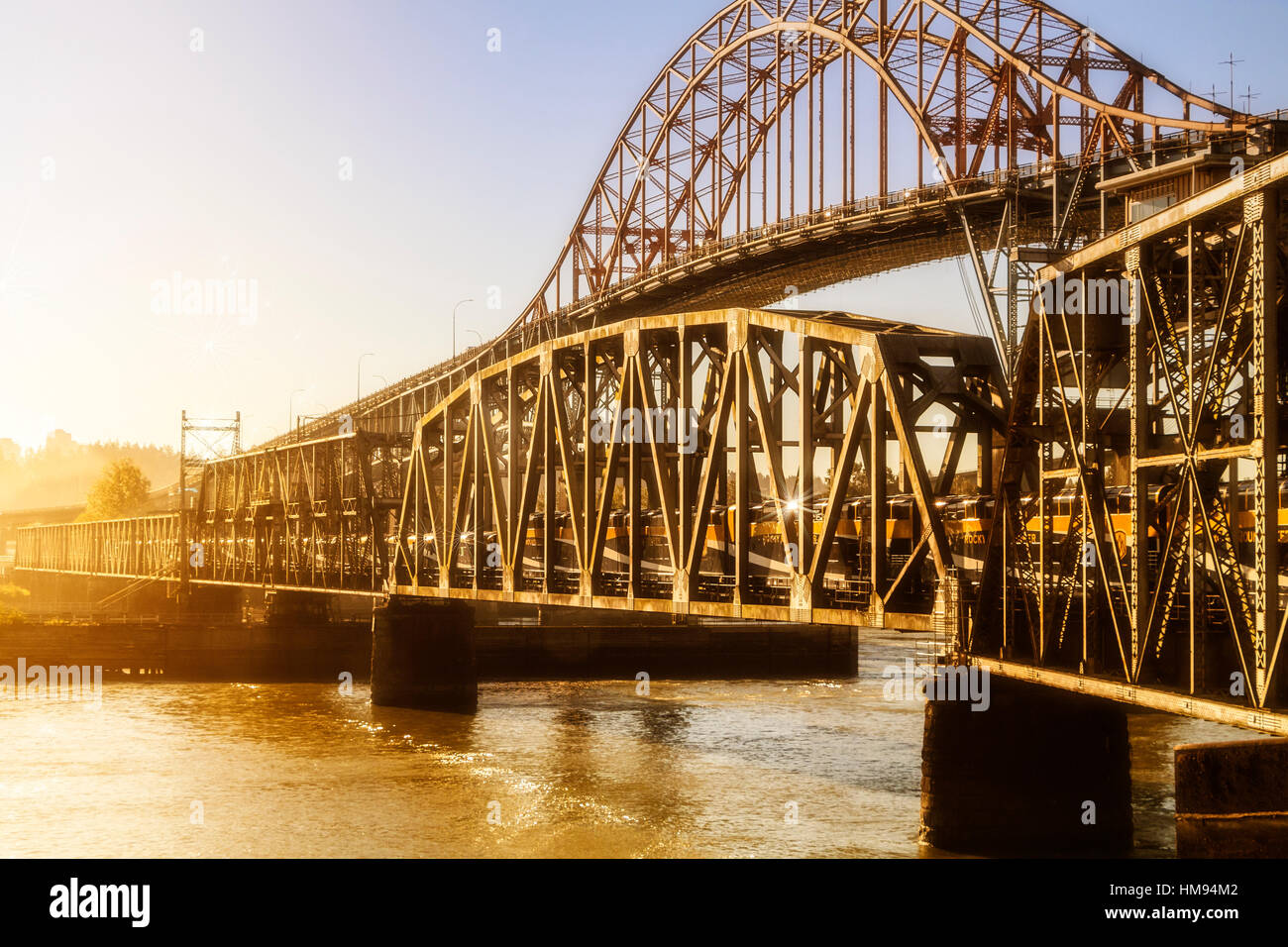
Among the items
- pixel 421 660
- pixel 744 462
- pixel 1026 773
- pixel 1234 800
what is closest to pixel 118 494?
pixel 421 660

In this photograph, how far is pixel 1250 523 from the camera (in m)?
29.0

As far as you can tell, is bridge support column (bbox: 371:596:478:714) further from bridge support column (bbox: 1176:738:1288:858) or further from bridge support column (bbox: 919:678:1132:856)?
bridge support column (bbox: 1176:738:1288:858)

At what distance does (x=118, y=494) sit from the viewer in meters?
181

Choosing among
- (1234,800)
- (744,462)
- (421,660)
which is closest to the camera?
(1234,800)

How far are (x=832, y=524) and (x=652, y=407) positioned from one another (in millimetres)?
11813

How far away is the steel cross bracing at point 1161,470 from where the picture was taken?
63.5ft

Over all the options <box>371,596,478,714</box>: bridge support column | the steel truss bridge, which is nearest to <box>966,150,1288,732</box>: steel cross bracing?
the steel truss bridge

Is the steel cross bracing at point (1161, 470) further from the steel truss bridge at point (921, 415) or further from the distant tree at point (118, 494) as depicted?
the distant tree at point (118, 494)

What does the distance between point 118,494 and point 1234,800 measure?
17135 centimetres

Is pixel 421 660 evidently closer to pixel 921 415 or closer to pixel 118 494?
pixel 921 415

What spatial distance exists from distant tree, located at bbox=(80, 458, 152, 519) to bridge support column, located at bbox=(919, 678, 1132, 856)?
164320 mm

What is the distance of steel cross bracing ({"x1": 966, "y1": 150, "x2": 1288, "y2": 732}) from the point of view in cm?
1936

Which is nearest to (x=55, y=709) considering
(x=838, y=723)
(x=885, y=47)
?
(x=838, y=723)

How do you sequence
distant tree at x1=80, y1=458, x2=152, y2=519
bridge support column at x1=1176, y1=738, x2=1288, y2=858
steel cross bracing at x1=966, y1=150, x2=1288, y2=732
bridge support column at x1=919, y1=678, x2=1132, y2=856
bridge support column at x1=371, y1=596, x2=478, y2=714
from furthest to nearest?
distant tree at x1=80, y1=458, x2=152, y2=519 < bridge support column at x1=371, y1=596, x2=478, y2=714 < bridge support column at x1=919, y1=678, x2=1132, y2=856 < bridge support column at x1=1176, y1=738, x2=1288, y2=858 < steel cross bracing at x1=966, y1=150, x2=1288, y2=732
